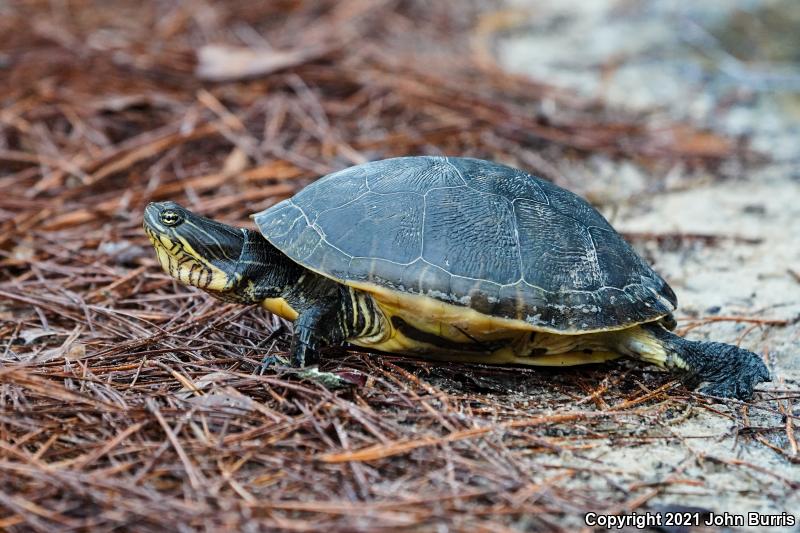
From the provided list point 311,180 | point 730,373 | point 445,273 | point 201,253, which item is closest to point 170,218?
point 201,253

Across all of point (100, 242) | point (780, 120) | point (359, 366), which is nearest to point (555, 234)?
point (359, 366)

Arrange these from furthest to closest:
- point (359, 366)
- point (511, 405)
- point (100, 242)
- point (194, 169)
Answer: point (194, 169)
point (100, 242)
point (359, 366)
point (511, 405)

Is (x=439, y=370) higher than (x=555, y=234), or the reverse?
(x=555, y=234)

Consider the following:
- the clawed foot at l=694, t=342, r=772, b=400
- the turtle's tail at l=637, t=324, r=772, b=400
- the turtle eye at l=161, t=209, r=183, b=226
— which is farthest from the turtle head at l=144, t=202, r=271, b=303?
the clawed foot at l=694, t=342, r=772, b=400

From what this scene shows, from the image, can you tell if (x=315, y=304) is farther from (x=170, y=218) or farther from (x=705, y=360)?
(x=705, y=360)

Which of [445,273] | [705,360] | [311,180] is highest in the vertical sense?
[445,273]

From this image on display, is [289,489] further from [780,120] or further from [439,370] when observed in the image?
[780,120]

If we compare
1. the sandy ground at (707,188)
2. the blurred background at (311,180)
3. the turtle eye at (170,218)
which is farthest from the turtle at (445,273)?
the sandy ground at (707,188)
